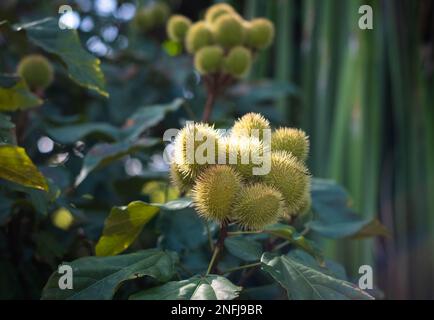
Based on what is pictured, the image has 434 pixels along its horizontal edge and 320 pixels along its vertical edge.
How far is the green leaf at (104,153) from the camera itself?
1277mm

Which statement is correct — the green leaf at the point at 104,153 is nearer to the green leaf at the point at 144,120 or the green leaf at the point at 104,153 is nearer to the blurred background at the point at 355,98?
the green leaf at the point at 144,120

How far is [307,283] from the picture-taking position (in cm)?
87

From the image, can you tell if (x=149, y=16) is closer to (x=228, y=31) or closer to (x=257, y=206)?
(x=228, y=31)

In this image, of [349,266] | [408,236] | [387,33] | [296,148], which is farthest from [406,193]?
[296,148]

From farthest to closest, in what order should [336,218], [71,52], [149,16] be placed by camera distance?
[149,16] → [336,218] → [71,52]

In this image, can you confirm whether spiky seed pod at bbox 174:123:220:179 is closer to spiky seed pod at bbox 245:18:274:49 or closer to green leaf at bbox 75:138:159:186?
green leaf at bbox 75:138:159:186

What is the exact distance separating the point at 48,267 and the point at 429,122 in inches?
61.8

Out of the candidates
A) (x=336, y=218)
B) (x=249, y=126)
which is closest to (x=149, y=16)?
(x=336, y=218)

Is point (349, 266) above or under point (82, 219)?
under

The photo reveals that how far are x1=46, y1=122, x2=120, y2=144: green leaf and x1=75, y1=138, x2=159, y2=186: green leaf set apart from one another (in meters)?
0.13

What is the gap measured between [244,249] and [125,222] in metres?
0.20

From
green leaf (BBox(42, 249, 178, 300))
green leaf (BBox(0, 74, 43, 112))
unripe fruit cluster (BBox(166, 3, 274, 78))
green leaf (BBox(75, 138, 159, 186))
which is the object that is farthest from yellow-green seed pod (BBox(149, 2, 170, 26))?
green leaf (BBox(42, 249, 178, 300))

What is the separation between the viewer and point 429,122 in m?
2.31
